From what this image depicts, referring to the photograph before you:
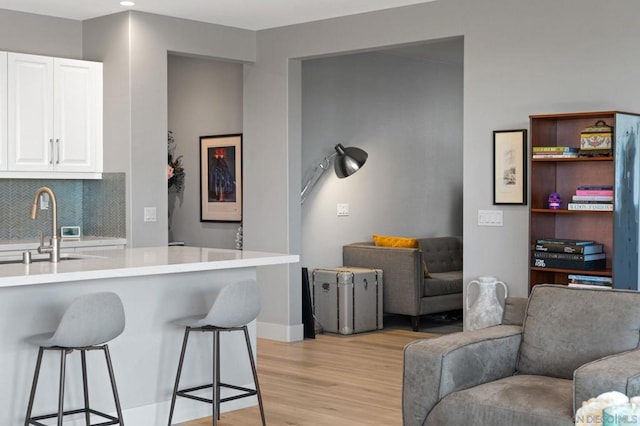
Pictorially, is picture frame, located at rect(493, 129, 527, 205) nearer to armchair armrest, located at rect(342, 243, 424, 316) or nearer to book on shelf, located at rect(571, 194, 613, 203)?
book on shelf, located at rect(571, 194, 613, 203)

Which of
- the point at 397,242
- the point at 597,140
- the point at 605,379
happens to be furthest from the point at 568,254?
the point at 397,242

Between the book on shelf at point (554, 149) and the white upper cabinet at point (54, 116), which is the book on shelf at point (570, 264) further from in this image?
the white upper cabinet at point (54, 116)

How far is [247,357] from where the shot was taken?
5.36 metres

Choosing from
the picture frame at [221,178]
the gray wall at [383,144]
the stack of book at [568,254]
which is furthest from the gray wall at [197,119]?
the stack of book at [568,254]

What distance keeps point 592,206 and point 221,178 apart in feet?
13.7

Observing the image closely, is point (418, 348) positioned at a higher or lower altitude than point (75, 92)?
lower

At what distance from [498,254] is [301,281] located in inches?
87.3

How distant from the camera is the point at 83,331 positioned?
13.1 feet

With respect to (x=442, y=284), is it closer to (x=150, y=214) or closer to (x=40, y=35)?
(x=150, y=214)

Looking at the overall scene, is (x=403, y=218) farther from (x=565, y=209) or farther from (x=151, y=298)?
(x=151, y=298)

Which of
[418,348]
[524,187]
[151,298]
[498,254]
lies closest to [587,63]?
[524,187]

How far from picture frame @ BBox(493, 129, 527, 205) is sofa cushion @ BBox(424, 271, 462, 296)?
227 cm

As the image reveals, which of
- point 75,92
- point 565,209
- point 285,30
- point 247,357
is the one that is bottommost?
point 247,357

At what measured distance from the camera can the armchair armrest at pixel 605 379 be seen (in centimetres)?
327
